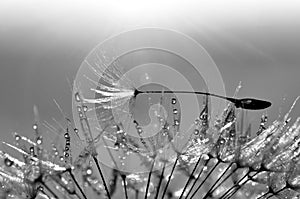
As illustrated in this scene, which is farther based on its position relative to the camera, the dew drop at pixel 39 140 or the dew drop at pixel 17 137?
the dew drop at pixel 17 137

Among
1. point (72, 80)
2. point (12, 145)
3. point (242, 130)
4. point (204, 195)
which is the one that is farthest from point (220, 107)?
point (12, 145)

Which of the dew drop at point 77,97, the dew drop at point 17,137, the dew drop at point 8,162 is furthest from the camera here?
the dew drop at point 77,97

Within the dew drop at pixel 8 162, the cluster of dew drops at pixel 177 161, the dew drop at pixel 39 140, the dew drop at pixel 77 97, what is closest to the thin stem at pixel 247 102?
the cluster of dew drops at pixel 177 161

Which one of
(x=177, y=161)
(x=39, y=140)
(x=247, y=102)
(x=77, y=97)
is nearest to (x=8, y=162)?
(x=39, y=140)

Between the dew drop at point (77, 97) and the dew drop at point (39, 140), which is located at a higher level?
the dew drop at point (77, 97)

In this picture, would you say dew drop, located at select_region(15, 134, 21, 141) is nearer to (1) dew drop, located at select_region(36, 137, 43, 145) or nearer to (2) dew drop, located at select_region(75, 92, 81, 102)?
(1) dew drop, located at select_region(36, 137, 43, 145)

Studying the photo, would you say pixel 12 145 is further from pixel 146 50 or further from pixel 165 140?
pixel 146 50

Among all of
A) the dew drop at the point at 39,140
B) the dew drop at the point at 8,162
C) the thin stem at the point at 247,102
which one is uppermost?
the thin stem at the point at 247,102

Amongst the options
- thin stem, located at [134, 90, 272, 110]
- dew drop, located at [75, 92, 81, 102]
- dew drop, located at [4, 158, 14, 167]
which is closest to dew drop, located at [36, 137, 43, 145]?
dew drop, located at [4, 158, 14, 167]

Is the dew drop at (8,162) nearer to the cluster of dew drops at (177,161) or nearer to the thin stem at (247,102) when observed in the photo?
the cluster of dew drops at (177,161)

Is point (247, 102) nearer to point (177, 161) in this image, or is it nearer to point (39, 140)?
point (177, 161)

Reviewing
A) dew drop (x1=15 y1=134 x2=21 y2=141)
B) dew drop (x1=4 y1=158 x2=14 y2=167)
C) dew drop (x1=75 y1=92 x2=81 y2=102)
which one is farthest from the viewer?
dew drop (x1=75 y1=92 x2=81 y2=102)
